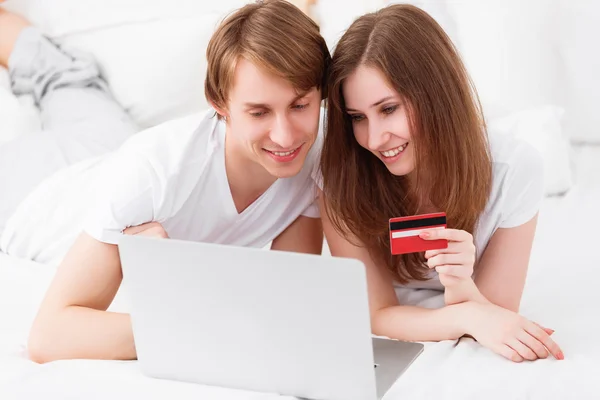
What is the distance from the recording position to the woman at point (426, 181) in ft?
4.67

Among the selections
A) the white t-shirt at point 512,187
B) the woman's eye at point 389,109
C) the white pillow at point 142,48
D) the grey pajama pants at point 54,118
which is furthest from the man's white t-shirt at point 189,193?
the white pillow at point 142,48

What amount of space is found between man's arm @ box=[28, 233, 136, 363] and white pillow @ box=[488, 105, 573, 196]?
3.66ft

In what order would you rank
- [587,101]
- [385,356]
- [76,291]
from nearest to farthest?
[385,356], [76,291], [587,101]

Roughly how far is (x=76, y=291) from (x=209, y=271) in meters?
0.44

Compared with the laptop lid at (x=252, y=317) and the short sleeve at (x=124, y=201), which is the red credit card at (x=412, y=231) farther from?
the short sleeve at (x=124, y=201)

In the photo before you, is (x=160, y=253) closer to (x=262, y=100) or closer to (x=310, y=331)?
(x=310, y=331)

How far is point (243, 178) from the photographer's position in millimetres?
1652

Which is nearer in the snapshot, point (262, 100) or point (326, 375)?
point (326, 375)

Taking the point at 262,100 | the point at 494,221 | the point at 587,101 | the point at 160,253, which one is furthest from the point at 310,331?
the point at 587,101

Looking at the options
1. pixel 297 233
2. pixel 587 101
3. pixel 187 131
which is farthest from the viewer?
pixel 587 101

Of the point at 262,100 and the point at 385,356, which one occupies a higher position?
the point at 262,100

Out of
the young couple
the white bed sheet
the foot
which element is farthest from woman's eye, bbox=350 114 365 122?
the foot

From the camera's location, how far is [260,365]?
1230 millimetres

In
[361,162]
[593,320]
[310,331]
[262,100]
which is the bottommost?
[593,320]
